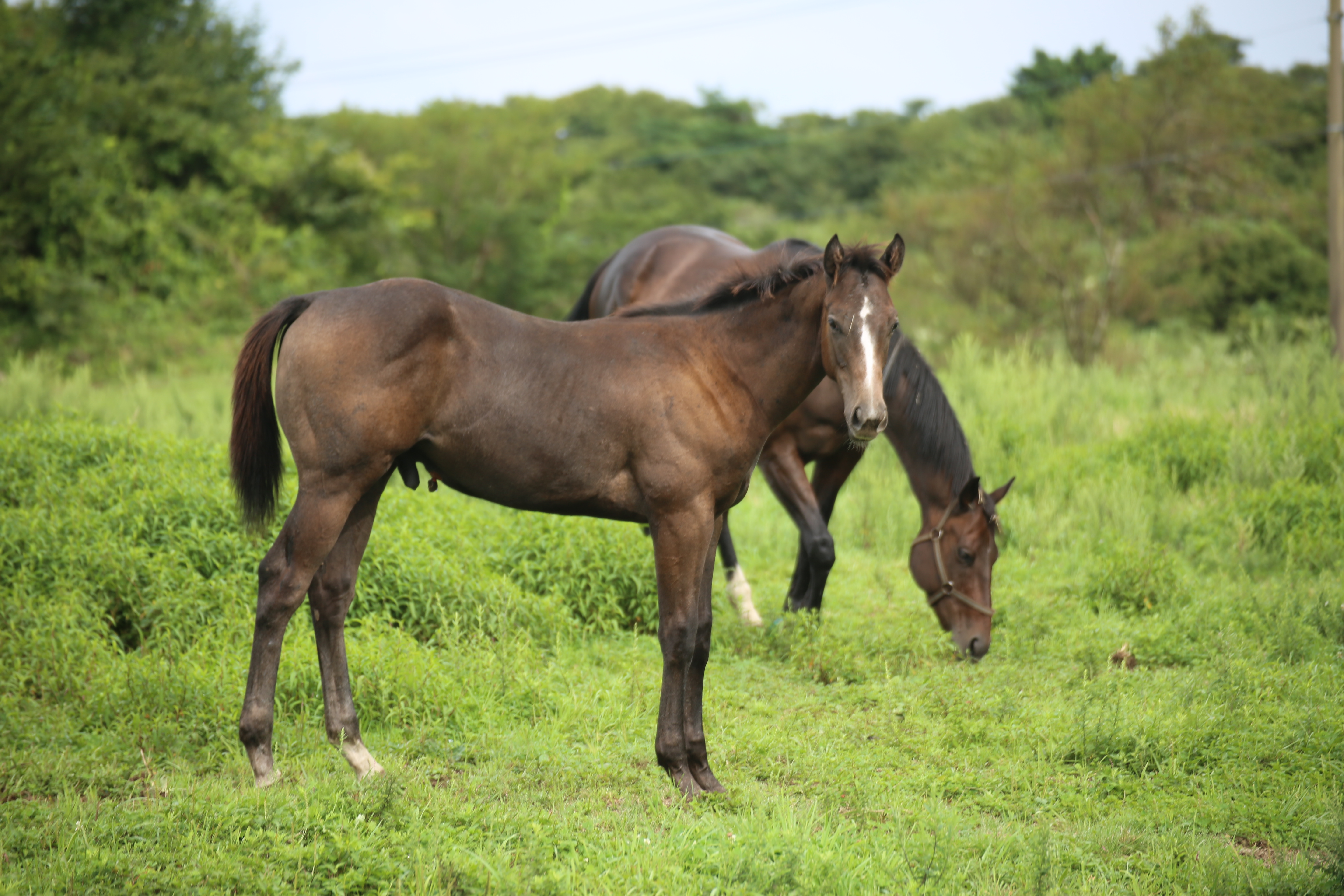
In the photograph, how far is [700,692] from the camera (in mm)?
4156

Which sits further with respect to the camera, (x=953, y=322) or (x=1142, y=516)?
(x=953, y=322)

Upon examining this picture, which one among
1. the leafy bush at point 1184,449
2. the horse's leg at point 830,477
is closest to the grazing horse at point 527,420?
the horse's leg at point 830,477

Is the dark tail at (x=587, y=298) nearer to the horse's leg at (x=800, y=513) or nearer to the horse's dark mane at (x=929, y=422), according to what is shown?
the horse's leg at (x=800, y=513)

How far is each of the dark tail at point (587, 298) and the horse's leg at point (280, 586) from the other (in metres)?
4.30

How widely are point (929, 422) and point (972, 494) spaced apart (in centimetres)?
55

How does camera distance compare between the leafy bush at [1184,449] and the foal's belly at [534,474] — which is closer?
the foal's belly at [534,474]

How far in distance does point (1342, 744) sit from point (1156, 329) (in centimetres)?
1759

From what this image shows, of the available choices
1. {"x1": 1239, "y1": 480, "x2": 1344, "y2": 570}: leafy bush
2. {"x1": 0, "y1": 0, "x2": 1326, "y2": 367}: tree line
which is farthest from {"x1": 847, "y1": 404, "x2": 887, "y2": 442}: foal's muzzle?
{"x1": 0, "y1": 0, "x2": 1326, "y2": 367}: tree line

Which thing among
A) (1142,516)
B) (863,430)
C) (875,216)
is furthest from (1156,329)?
(863,430)

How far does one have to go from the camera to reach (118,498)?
6.28m

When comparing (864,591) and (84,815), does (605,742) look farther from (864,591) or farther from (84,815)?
(864,591)

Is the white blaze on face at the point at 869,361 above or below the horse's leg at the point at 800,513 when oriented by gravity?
above

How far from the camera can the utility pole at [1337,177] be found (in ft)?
39.7

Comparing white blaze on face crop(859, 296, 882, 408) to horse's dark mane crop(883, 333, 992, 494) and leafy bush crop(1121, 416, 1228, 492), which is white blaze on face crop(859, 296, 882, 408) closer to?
horse's dark mane crop(883, 333, 992, 494)
